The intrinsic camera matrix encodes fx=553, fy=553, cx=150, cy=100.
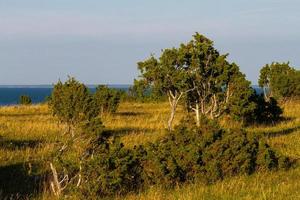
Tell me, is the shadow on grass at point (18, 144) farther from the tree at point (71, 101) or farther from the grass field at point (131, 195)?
the tree at point (71, 101)

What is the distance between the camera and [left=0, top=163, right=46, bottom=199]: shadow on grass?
10.9 meters

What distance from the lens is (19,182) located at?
476 inches

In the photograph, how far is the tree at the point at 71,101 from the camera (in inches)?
653

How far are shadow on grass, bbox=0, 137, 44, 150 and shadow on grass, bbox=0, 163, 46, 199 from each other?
9.02 feet

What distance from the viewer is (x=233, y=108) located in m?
24.0

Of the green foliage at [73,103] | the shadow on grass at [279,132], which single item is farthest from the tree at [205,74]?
the green foliage at [73,103]

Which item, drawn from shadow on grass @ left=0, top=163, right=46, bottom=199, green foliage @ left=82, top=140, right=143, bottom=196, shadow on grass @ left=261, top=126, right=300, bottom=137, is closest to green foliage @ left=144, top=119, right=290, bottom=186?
green foliage @ left=82, top=140, right=143, bottom=196

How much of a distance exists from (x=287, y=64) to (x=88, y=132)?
41.8 m

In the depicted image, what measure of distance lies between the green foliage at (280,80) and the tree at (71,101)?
2671 centimetres

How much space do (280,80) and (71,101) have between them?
30.5 meters

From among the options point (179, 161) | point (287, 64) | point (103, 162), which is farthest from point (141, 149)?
point (287, 64)

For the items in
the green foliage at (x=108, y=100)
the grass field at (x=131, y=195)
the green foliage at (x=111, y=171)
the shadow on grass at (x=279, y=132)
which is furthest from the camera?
the green foliage at (x=108, y=100)

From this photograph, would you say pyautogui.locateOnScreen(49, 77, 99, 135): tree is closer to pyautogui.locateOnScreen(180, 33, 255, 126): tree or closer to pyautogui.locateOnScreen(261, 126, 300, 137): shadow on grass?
pyautogui.locateOnScreen(180, 33, 255, 126): tree

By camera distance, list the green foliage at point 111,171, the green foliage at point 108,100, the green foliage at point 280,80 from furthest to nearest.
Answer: the green foliage at point 280,80
the green foliage at point 108,100
the green foliage at point 111,171
